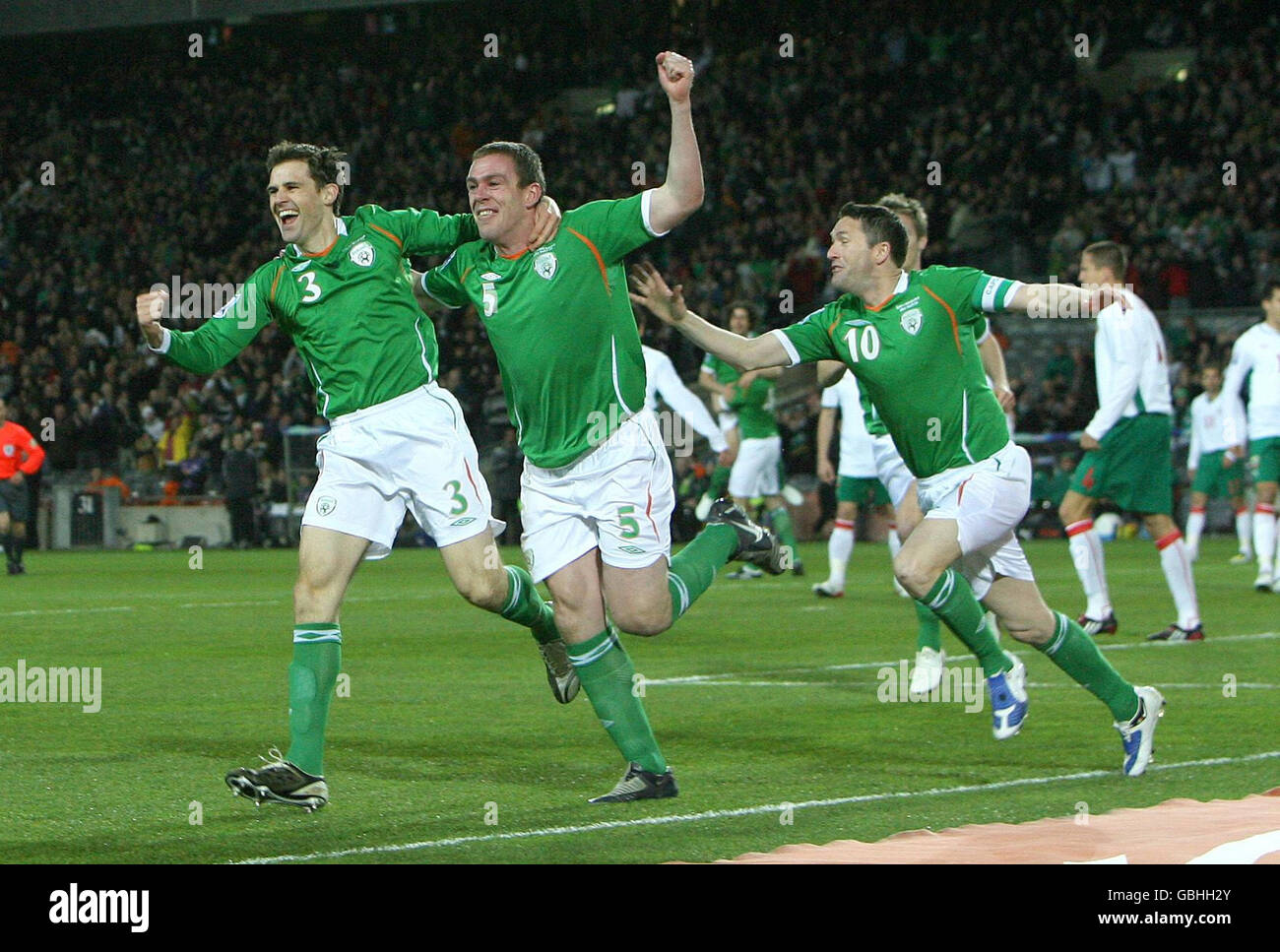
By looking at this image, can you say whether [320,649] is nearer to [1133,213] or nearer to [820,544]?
[820,544]

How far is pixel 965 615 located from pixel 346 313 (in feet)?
8.82

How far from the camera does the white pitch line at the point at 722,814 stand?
5.63m

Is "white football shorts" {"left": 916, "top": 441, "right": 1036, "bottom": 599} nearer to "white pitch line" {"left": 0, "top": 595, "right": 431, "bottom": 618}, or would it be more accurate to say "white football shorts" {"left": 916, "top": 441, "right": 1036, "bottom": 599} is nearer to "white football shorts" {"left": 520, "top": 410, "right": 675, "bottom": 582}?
"white football shorts" {"left": 520, "top": 410, "right": 675, "bottom": 582}

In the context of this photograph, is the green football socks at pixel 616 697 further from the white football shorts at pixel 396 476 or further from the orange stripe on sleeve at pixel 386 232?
the orange stripe on sleeve at pixel 386 232

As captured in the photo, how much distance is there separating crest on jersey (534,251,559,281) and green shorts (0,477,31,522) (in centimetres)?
1604

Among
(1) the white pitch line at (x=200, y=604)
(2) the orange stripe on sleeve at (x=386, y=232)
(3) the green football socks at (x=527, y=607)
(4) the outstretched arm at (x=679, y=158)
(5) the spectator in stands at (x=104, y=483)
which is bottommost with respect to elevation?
(1) the white pitch line at (x=200, y=604)

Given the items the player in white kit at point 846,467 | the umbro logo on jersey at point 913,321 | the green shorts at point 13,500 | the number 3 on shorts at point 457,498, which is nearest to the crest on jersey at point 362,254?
the number 3 on shorts at point 457,498

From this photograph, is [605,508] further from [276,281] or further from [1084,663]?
[1084,663]

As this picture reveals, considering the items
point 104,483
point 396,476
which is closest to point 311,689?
point 396,476

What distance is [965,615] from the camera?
25.2ft

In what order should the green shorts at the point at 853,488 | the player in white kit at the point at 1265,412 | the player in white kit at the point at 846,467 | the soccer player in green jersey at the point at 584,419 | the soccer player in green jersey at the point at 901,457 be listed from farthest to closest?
the player in white kit at the point at 1265,412 → the green shorts at the point at 853,488 → the player in white kit at the point at 846,467 → the soccer player in green jersey at the point at 901,457 → the soccer player in green jersey at the point at 584,419

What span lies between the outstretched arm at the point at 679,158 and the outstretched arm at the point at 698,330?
48 centimetres
